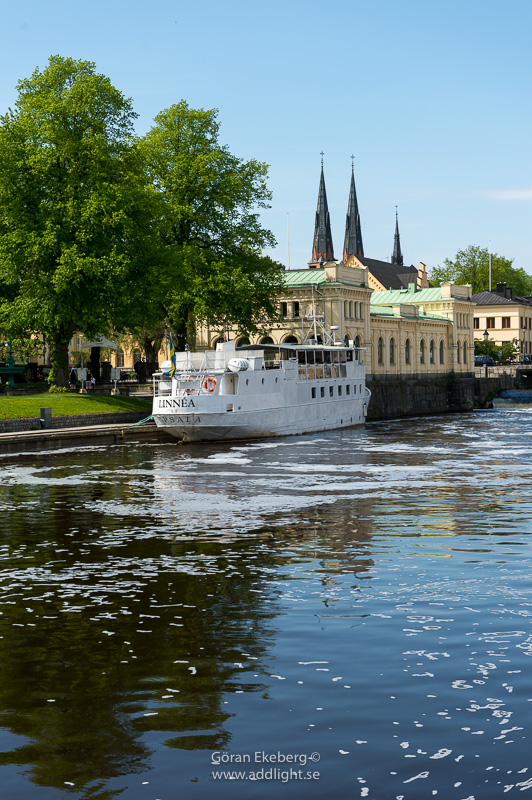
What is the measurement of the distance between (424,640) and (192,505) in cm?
1645

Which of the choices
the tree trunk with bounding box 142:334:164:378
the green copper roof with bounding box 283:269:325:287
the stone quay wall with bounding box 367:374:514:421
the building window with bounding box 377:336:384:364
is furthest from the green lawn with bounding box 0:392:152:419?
the building window with bounding box 377:336:384:364

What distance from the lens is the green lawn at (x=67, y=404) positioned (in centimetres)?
5431

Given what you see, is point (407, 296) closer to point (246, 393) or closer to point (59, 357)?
point (59, 357)

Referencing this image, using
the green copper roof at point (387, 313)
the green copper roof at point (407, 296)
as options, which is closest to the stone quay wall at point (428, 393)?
the green copper roof at point (387, 313)

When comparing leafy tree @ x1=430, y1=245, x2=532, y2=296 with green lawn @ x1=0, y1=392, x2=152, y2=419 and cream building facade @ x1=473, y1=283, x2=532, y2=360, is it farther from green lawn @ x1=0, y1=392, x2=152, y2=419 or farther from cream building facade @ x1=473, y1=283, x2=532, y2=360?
green lawn @ x1=0, y1=392, x2=152, y2=419

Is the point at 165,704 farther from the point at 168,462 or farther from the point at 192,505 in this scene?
the point at 168,462

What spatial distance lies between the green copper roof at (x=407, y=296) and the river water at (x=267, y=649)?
4279 inches

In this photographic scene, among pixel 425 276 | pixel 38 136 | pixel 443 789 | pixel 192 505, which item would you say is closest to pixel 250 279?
pixel 38 136

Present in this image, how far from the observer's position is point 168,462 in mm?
44469

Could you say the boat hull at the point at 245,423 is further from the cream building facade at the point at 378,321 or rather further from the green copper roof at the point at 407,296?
the green copper roof at the point at 407,296

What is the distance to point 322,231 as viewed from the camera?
191 m

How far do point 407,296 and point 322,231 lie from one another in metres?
53.9

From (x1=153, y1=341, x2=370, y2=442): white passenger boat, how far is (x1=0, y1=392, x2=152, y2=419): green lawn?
3264mm

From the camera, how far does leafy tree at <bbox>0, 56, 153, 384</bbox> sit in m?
60.1
